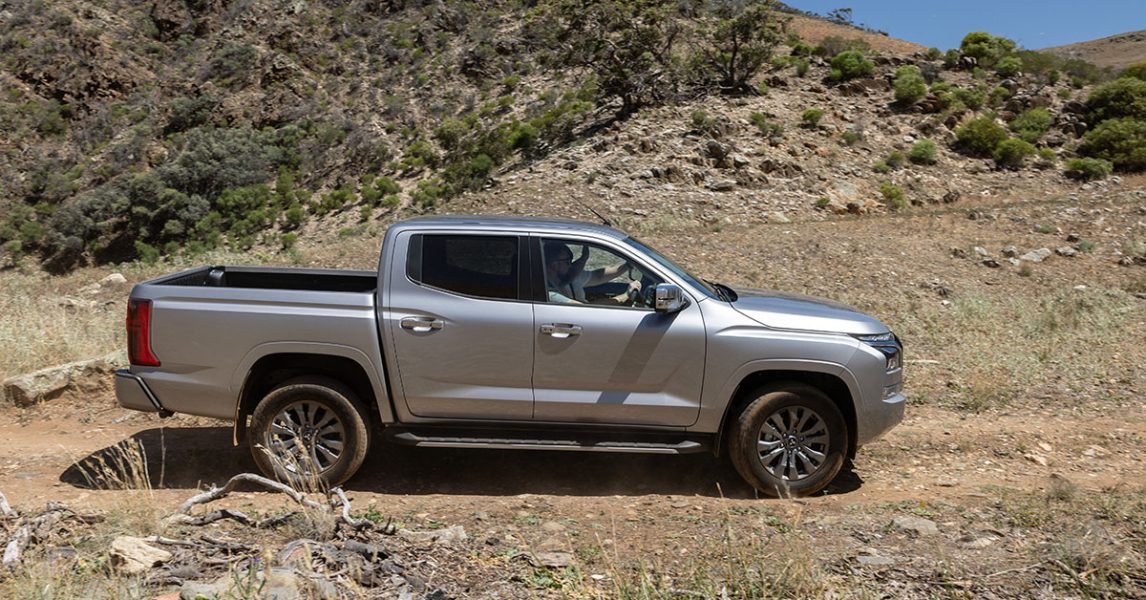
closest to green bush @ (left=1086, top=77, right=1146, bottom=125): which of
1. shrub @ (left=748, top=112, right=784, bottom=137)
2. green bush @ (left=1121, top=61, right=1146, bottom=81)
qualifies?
green bush @ (left=1121, top=61, right=1146, bottom=81)

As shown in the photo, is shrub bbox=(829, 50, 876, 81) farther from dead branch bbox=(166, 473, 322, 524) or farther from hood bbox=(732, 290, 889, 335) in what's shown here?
dead branch bbox=(166, 473, 322, 524)

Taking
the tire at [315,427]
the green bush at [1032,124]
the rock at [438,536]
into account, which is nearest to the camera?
the rock at [438,536]

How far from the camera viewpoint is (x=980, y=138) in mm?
22344

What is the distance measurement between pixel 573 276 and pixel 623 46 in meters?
19.7

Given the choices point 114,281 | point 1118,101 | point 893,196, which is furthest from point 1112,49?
point 114,281

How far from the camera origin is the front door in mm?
5578

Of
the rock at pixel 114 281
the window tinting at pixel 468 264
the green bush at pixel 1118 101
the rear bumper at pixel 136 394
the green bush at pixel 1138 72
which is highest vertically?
the green bush at pixel 1138 72

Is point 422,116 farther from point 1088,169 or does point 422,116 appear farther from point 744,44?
point 1088,169

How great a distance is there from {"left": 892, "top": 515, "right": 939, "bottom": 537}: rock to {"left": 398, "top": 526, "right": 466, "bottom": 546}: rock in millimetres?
2549

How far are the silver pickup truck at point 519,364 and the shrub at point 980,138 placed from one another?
19101 mm

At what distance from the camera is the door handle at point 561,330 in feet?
18.3

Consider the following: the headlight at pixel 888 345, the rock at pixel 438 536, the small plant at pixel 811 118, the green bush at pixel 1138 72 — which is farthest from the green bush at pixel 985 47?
the rock at pixel 438 536

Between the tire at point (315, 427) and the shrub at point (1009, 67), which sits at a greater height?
the shrub at point (1009, 67)

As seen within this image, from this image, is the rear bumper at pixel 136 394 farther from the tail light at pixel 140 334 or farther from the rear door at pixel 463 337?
the rear door at pixel 463 337
